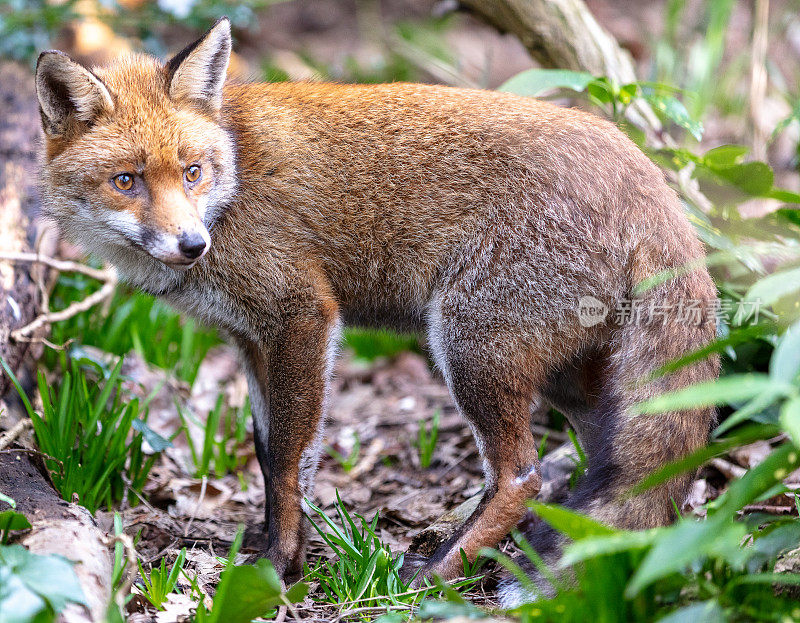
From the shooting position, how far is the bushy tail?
3701 mm

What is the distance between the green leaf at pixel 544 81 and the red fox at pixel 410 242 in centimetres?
34

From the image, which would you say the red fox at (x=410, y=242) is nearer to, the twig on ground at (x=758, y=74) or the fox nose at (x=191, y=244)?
the fox nose at (x=191, y=244)

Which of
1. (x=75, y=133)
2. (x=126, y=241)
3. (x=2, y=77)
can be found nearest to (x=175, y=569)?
(x=126, y=241)

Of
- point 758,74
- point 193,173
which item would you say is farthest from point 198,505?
point 758,74

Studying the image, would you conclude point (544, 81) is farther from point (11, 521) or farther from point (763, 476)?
point (11, 521)

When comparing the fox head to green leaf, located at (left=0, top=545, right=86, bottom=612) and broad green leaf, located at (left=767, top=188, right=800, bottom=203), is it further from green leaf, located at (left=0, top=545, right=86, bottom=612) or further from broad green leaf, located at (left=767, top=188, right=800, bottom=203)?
broad green leaf, located at (left=767, top=188, right=800, bottom=203)

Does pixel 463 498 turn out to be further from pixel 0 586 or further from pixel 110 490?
pixel 0 586

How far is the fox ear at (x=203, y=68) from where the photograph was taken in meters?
4.54

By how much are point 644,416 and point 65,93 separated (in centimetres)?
377

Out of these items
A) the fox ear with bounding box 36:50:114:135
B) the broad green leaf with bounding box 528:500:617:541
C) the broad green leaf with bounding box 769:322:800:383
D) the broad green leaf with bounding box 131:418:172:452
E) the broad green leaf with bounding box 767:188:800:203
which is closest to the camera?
the broad green leaf with bounding box 769:322:800:383

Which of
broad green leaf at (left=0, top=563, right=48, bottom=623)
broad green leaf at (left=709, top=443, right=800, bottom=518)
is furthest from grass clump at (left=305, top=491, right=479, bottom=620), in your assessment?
broad green leaf at (left=709, top=443, right=800, bottom=518)

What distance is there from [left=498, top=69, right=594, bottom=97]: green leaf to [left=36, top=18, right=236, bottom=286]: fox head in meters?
2.02

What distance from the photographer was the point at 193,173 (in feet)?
14.8

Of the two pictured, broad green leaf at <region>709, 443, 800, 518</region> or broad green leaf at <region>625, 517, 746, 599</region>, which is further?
broad green leaf at <region>709, 443, 800, 518</region>
